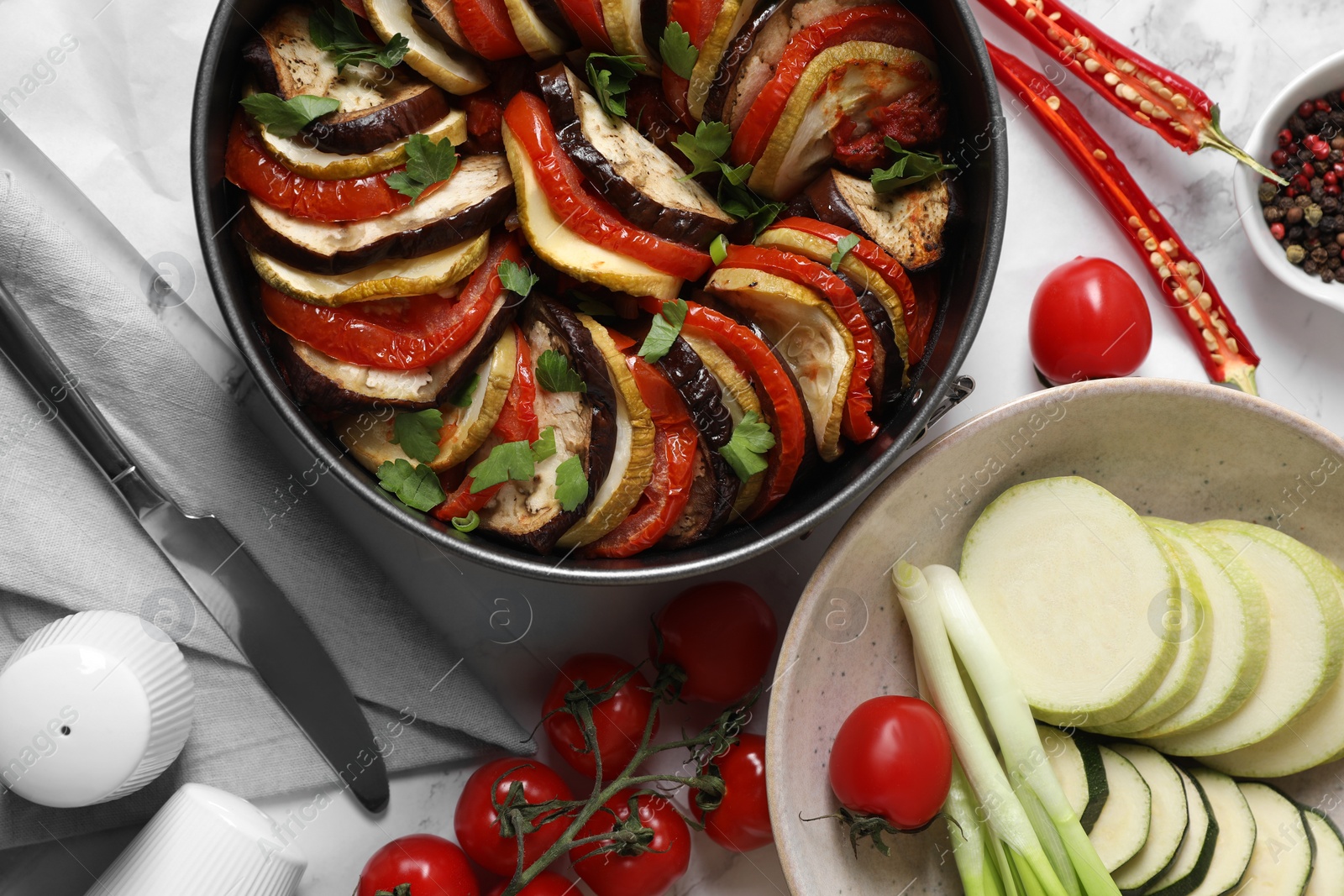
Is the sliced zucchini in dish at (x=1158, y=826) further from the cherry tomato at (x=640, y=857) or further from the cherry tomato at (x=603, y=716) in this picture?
the cherry tomato at (x=603, y=716)

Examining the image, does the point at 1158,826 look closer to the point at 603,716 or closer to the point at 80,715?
the point at 603,716

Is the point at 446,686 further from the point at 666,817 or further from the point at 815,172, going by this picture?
the point at 815,172

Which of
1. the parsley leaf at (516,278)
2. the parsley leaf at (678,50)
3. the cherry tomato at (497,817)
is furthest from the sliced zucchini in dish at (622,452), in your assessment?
the cherry tomato at (497,817)

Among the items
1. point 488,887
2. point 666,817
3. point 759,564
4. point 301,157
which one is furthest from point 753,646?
point 301,157

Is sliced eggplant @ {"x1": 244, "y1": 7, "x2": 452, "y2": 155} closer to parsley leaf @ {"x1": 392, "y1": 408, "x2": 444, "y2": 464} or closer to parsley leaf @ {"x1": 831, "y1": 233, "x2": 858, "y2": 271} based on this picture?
parsley leaf @ {"x1": 392, "y1": 408, "x2": 444, "y2": 464}

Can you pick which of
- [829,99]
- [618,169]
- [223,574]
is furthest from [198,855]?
[829,99]


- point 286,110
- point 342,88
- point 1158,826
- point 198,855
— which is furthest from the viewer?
point 1158,826
